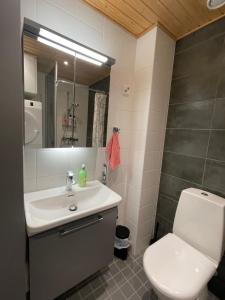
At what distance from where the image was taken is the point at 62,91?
1258mm

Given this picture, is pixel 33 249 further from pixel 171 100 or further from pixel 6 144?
pixel 171 100

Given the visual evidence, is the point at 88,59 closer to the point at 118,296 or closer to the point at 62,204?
Answer: the point at 62,204

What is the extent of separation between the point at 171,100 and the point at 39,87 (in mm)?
1308

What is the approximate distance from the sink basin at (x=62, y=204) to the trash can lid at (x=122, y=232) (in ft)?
1.85

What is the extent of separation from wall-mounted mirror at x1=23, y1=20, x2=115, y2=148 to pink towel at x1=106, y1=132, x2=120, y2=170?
0.08 m

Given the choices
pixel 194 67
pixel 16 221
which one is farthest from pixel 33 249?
pixel 194 67

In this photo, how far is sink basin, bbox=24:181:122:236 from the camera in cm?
93

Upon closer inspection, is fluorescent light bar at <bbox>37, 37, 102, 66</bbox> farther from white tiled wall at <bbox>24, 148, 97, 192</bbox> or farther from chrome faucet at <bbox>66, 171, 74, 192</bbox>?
chrome faucet at <bbox>66, 171, 74, 192</bbox>

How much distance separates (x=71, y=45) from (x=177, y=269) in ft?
5.86

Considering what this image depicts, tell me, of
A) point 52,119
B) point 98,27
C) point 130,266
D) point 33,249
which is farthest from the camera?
point 130,266

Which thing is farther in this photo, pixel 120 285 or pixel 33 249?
pixel 120 285

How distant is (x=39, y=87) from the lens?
44.2 inches

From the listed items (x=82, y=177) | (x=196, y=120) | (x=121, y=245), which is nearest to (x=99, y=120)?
(x=82, y=177)

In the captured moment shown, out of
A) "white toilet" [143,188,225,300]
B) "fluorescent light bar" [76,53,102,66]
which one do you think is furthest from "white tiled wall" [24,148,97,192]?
"white toilet" [143,188,225,300]
